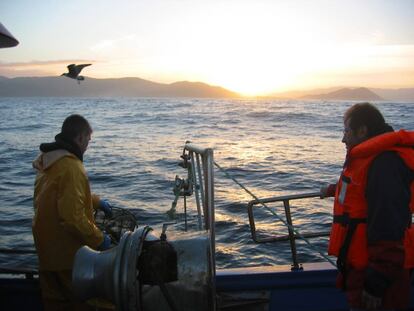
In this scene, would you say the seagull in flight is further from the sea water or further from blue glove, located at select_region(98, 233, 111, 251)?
blue glove, located at select_region(98, 233, 111, 251)

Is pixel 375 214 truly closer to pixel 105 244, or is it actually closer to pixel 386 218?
pixel 386 218

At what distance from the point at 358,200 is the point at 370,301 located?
1.87ft

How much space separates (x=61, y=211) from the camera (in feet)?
10.0

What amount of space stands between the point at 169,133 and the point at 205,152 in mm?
29050

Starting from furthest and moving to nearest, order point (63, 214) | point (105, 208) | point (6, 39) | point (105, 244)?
point (105, 208)
point (105, 244)
point (63, 214)
point (6, 39)

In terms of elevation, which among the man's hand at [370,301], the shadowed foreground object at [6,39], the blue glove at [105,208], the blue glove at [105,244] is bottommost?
the man's hand at [370,301]

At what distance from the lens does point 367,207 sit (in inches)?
94.1

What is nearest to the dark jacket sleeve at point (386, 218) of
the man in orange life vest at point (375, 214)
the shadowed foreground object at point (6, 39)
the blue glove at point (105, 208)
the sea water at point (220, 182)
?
the man in orange life vest at point (375, 214)

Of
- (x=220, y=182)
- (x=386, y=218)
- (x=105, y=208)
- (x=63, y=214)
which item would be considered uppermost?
(x=386, y=218)

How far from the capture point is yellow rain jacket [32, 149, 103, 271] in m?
3.06

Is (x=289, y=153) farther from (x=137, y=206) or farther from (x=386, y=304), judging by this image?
(x=386, y=304)

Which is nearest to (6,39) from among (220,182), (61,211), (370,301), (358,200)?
(61,211)

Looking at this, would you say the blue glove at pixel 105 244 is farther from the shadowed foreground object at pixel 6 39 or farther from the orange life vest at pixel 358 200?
the orange life vest at pixel 358 200

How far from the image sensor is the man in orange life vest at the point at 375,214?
7.53 feet
